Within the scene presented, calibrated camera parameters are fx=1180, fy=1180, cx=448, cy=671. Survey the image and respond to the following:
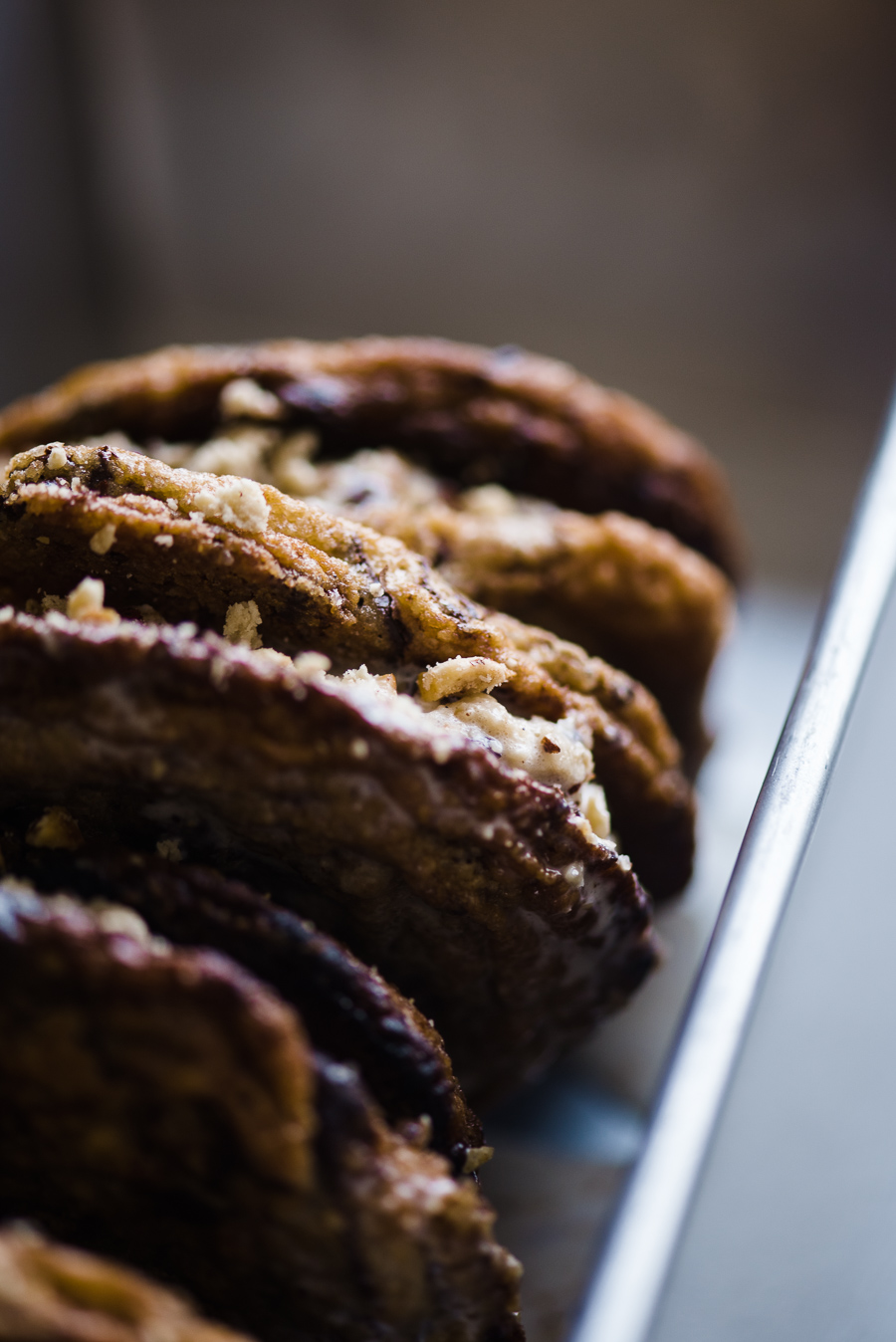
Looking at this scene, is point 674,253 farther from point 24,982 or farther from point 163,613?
point 24,982

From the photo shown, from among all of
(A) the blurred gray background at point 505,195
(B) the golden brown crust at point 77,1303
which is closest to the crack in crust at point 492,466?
(B) the golden brown crust at point 77,1303

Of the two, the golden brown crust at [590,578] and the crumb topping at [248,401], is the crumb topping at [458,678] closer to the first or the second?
the golden brown crust at [590,578]

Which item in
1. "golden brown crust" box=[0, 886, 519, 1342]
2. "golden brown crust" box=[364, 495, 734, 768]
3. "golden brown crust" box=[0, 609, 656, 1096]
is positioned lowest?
"golden brown crust" box=[0, 886, 519, 1342]

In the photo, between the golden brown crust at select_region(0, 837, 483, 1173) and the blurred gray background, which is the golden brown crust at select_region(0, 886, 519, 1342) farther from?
the blurred gray background

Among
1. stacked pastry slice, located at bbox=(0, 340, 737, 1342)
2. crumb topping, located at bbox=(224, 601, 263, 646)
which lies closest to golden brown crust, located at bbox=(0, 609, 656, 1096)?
stacked pastry slice, located at bbox=(0, 340, 737, 1342)

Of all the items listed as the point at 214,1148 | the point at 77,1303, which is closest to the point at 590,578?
the point at 214,1148
